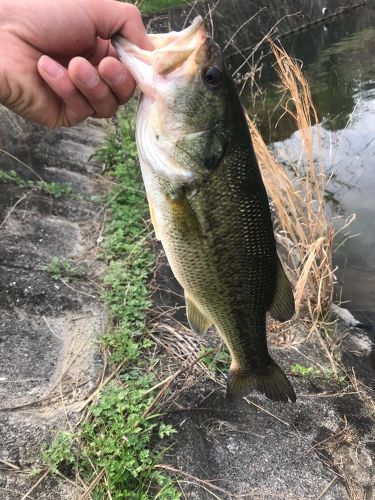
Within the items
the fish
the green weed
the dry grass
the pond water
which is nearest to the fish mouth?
the fish

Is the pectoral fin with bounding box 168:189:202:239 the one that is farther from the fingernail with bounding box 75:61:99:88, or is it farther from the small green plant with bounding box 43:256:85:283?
the small green plant with bounding box 43:256:85:283

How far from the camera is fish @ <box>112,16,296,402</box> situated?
1.86m

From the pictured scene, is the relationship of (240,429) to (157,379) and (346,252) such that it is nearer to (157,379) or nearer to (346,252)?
(157,379)

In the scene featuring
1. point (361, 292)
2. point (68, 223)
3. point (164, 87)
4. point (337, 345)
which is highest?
point (164, 87)

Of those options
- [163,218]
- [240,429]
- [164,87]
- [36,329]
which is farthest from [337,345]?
[164,87]

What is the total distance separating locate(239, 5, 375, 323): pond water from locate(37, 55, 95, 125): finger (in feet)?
11.1

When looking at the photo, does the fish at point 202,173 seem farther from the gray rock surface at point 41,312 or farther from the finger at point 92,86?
the gray rock surface at point 41,312

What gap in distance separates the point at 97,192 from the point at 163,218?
422 cm

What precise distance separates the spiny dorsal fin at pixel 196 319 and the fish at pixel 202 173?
82 mm

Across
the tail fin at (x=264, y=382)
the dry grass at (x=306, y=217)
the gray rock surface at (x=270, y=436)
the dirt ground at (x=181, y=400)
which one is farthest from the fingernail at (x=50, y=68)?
the dry grass at (x=306, y=217)

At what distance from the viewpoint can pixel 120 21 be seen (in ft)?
6.66

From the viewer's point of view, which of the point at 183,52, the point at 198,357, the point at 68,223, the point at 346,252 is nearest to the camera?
the point at 183,52

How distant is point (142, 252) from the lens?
453cm

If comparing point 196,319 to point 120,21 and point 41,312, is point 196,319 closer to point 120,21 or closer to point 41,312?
point 120,21
